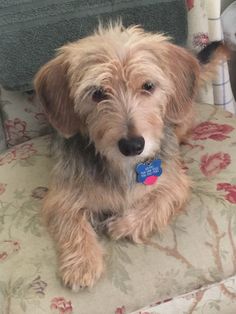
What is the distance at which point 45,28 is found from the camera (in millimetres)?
1734

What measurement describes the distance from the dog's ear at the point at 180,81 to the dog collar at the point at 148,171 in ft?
0.48

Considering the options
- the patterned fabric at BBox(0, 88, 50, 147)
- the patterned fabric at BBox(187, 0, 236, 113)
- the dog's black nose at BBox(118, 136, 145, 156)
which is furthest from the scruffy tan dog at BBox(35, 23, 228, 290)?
the patterned fabric at BBox(187, 0, 236, 113)

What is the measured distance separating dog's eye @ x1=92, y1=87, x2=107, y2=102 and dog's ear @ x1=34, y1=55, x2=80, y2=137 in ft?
0.27

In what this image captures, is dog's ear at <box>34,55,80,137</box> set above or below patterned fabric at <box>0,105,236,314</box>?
above

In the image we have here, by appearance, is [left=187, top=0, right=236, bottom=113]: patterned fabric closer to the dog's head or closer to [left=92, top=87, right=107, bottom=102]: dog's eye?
the dog's head

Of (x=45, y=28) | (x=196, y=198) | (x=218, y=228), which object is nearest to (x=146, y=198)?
(x=196, y=198)

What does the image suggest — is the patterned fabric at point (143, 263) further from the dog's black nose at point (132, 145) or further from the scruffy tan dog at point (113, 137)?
the dog's black nose at point (132, 145)

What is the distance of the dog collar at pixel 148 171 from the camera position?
1513 mm

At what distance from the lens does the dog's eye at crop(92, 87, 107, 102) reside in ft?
4.37

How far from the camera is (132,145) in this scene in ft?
4.17

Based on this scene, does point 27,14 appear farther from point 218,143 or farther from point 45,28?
point 218,143

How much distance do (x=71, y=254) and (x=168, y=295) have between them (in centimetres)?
31

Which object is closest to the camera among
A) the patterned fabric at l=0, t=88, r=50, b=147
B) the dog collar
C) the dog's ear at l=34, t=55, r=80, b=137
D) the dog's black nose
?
the dog's black nose

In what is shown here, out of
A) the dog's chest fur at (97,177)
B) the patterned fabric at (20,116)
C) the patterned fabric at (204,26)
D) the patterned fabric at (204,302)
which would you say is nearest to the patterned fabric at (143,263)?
the patterned fabric at (204,302)
